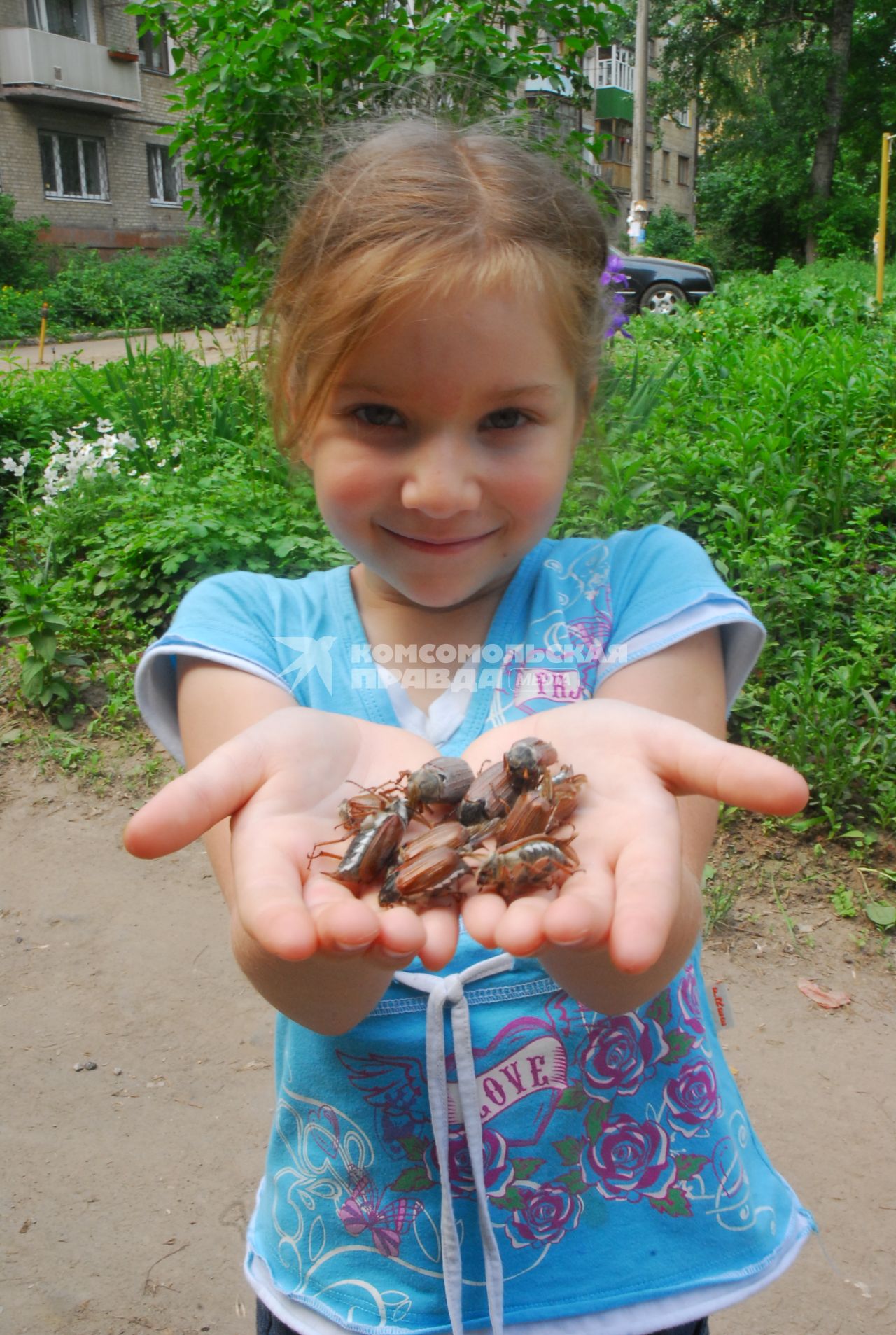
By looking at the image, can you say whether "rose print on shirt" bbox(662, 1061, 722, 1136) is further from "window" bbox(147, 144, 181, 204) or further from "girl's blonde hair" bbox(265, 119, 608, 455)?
"window" bbox(147, 144, 181, 204)

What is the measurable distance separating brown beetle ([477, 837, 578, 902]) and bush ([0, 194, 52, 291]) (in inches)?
1109

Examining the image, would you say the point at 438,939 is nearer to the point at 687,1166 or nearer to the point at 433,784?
the point at 433,784

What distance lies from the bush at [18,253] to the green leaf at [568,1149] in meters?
28.2

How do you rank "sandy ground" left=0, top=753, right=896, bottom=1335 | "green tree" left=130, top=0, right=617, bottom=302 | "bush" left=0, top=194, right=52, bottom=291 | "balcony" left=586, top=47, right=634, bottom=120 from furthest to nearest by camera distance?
"balcony" left=586, top=47, right=634, bottom=120, "bush" left=0, top=194, right=52, bottom=291, "green tree" left=130, top=0, right=617, bottom=302, "sandy ground" left=0, top=753, right=896, bottom=1335

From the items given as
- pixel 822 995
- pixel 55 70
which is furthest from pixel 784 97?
pixel 822 995

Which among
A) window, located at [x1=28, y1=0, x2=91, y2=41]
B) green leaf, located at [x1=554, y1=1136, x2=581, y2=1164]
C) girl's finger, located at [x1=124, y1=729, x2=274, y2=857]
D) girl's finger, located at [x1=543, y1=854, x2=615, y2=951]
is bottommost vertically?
green leaf, located at [x1=554, y1=1136, x2=581, y2=1164]

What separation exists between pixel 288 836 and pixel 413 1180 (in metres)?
0.60

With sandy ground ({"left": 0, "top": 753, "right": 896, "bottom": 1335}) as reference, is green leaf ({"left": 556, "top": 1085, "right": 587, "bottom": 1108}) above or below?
above

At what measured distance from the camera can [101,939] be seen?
4008mm

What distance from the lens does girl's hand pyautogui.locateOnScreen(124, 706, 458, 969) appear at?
1.07 m

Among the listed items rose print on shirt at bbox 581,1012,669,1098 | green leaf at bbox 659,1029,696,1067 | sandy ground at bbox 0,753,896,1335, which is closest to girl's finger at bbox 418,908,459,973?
rose print on shirt at bbox 581,1012,669,1098

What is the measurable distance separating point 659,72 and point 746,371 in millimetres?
40367

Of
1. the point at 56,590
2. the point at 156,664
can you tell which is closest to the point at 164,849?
the point at 156,664

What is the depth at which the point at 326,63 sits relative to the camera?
5590mm
